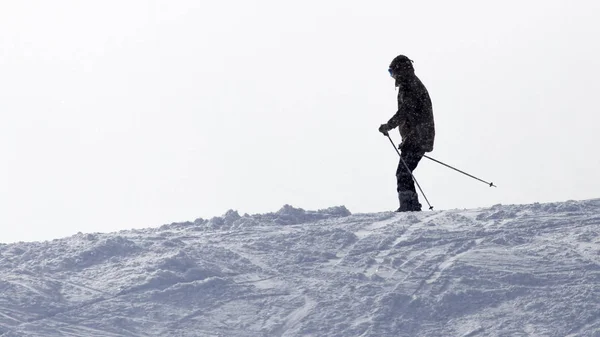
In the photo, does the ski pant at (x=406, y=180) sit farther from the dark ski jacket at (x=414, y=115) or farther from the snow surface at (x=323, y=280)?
the snow surface at (x=323, y=280)

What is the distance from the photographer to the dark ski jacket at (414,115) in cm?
1109

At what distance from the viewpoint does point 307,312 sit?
723 centimetres

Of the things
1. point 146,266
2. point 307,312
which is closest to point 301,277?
point 307,312

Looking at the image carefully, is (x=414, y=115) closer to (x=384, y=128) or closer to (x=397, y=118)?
(x=397, y=118)

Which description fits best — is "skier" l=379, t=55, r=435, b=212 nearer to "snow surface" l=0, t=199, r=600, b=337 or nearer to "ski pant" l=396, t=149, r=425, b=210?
"ski pant" l=396, t=149, r=425, b=210

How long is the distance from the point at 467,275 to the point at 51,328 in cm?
307

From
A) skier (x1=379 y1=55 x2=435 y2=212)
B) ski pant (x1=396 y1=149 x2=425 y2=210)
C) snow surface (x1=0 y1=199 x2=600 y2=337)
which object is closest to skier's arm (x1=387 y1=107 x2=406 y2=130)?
skier (x1=379 y1=55 x2=435 y2=212)

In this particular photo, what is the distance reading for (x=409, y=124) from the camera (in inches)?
441

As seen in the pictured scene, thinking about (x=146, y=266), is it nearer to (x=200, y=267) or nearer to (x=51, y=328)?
(x=200, y=267)

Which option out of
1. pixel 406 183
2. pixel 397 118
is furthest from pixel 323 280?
pixel 406 183

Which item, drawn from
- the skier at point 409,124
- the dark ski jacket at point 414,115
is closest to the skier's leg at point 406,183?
the skier at point 409,124

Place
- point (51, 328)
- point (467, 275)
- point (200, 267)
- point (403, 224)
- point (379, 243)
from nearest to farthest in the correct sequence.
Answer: point (51, 328)
point (467, 275)
point (200, 267)
point (379, 243)
point (403, 224)

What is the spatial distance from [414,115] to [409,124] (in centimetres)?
12

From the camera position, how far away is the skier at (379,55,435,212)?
436 inches
